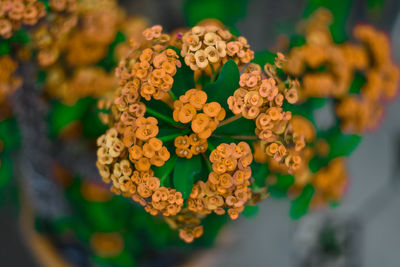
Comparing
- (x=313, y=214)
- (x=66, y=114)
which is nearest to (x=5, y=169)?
(x=66, y=114)

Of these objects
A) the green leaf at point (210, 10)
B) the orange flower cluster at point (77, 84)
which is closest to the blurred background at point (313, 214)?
the green leaf at point (210, 10)

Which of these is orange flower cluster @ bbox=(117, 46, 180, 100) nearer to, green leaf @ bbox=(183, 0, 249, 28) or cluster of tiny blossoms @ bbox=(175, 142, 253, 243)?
cluster of tiny blossoms @ bbox=(175, 142, 253, 243)

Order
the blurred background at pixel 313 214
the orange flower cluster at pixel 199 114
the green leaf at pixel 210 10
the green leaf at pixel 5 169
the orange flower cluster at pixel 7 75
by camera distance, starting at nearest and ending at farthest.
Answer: the orange flower cluster at pixel 199 114 → the orange flower cluster at pixel 7 75 → the green leaf at pixel 5 169 → the green leaf at pixel 210 10 → the blurred background at pixel 313 214

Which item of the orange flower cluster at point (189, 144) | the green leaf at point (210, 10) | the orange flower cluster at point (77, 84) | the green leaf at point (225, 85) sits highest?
the green leaf at point (210, 10)

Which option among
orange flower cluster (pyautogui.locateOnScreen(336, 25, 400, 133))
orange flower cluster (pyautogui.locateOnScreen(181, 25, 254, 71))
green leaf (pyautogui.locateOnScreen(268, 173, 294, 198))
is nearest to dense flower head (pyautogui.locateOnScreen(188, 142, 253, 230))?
orange flower cluster (pyautogui.locateOnScreen(181, 25, 254, 71))

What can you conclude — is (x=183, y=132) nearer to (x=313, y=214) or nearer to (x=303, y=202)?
(x=303, y=202)

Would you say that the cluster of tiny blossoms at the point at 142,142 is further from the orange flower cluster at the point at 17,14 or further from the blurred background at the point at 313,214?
the blurred background at the point at 313,214

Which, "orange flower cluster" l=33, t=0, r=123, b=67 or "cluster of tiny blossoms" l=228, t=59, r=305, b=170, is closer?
"cluster of tiny blossoms" l=228, t=59, r=305, b=170

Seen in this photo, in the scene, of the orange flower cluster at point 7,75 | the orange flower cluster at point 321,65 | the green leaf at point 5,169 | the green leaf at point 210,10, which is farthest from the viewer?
the green leaf at point 210,10
